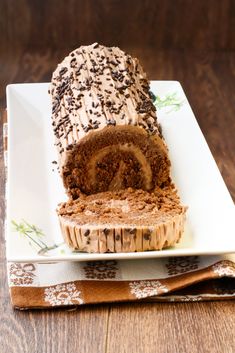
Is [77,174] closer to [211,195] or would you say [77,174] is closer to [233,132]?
[211,195]

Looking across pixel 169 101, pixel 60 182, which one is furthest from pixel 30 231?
pixel 169 101

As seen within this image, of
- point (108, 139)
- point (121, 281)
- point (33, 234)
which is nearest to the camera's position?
point (121, 281)

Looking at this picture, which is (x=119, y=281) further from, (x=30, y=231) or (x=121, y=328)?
(x=30, y=231)

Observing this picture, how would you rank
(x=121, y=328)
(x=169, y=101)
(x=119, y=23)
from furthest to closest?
(x=119, y=23) → (x=169, y=101) → (x=121, y=328)

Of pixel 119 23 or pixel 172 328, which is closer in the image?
pixel 172 328

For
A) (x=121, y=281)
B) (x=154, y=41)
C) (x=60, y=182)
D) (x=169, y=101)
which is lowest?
(x=121, y=281)

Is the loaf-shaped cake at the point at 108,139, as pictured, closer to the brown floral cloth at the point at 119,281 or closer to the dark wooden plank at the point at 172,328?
the brown floral cloth at the point at 119,281

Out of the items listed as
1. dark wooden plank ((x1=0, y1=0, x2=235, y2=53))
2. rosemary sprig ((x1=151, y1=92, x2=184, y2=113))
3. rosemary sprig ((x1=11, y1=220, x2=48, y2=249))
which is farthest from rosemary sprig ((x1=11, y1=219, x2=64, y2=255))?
dark wooden plank ((x1=0, y1=0, x2=235, y2=53))
